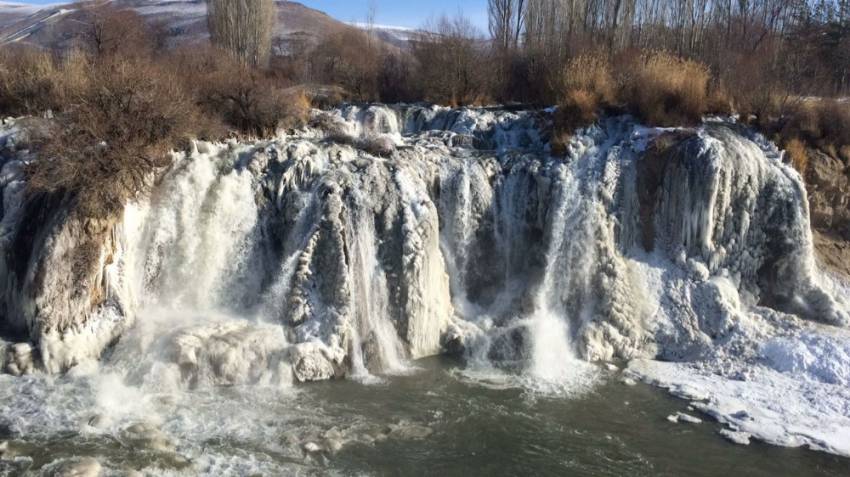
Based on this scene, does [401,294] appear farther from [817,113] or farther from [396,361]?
[817,113]

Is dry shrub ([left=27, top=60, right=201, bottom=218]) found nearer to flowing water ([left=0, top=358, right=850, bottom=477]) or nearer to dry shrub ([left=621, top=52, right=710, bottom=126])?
flowing water ([left=0, top=358, right=850, bottom=477])

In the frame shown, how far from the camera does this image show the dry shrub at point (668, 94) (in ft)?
52.5

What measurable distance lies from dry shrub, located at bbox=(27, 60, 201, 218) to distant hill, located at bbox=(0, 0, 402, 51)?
88.5ft

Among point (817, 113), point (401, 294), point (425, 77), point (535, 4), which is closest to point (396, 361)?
point (401, 294)

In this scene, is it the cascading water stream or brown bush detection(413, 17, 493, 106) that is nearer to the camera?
the cascading water stream

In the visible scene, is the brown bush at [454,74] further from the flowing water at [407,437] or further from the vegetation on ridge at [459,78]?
the flowing water at [407,437]

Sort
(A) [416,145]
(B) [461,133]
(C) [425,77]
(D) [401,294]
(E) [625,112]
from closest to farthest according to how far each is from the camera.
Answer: (D) [401,294] → (A) [416,145] → (E) [625,112] → (B) [461,133] → (C) [425,77]

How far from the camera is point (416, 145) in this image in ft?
50.9

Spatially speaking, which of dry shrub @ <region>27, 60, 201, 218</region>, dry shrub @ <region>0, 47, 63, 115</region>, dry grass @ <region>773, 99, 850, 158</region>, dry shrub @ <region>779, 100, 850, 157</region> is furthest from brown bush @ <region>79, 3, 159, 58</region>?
dry shrub @ <region>779, 100, 850, 157</region>

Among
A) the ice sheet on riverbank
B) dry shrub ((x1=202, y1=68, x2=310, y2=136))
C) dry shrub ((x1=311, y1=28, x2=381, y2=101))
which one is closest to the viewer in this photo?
the ice sheet on riverbank

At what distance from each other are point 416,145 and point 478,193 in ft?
7.77

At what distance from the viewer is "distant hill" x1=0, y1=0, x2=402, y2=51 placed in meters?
47.6

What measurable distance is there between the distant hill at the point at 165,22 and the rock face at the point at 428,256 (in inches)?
1129

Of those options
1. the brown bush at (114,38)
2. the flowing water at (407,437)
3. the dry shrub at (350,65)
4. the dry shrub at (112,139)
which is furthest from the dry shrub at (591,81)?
the brown bush at (114,38)
